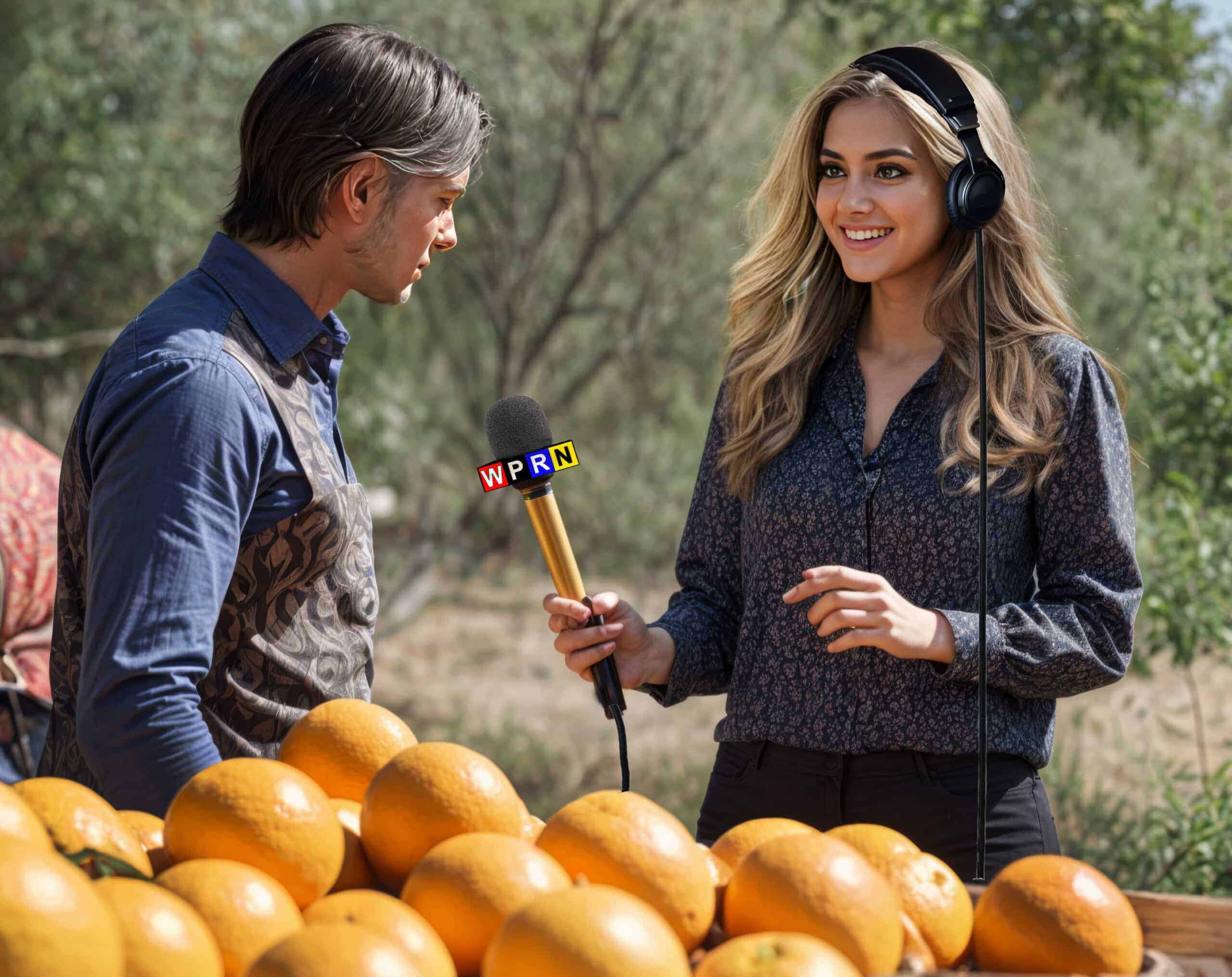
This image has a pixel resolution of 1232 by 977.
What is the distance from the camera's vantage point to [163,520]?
64.6 inches

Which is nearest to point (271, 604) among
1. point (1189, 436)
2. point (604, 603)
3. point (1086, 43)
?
point (604, 603)

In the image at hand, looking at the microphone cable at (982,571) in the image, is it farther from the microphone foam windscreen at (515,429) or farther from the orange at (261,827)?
the orange at (261,827)

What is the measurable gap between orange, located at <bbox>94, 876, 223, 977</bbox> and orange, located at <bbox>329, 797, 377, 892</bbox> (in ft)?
0.75

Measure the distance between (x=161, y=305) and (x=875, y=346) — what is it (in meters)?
1.27

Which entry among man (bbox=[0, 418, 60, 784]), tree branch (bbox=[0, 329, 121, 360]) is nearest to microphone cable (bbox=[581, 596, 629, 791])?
man (bbox=[0, 418, 60, 784])

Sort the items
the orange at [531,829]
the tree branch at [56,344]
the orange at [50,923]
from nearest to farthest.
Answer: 1. the orange at [50,923]
2. the orange at [531,829]
3. the tree branch at [56,344]

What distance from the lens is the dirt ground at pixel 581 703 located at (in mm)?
7414

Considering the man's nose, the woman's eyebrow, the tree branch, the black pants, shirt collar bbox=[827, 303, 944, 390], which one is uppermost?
the tree branch

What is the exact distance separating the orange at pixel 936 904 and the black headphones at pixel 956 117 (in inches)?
45.7

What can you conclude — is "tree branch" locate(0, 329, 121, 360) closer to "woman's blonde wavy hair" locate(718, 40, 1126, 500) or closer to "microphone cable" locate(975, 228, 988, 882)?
"woman's blonde wavy hair" locate(718, 40, 1126, 500)

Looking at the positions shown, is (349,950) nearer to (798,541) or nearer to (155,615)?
(155,615)

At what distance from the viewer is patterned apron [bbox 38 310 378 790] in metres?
1.88

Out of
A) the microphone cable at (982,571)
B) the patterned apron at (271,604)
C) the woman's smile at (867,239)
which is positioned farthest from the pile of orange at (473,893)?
the woman's smile at (867,239)

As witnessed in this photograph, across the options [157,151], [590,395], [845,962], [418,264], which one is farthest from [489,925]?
[590,395]
